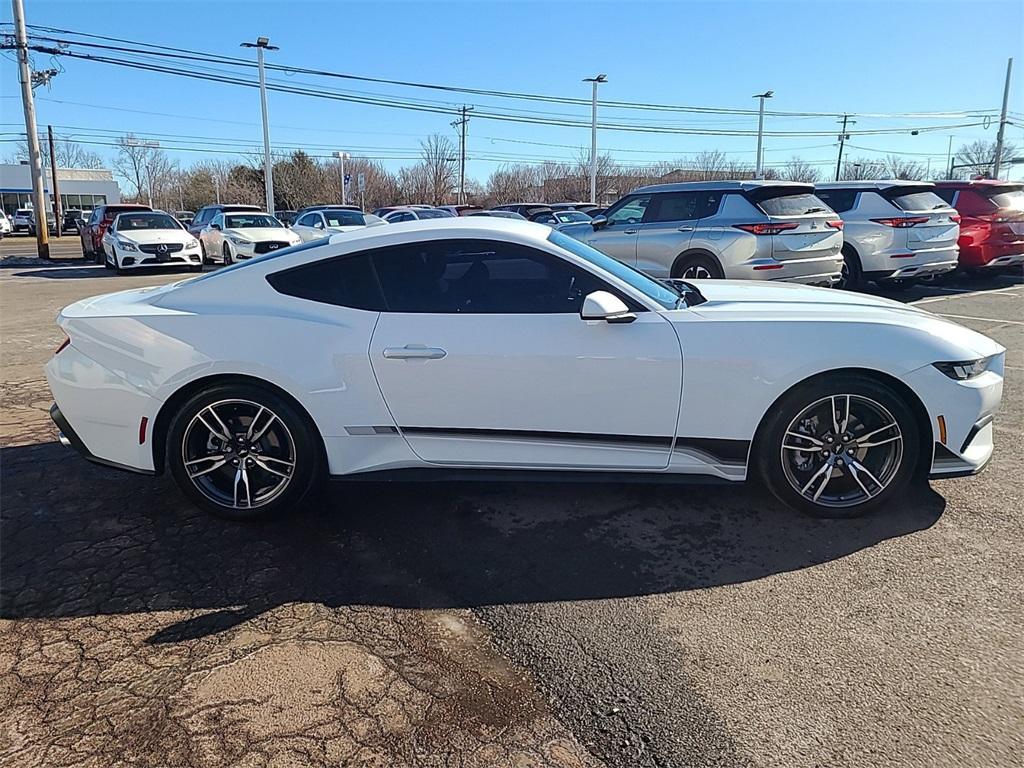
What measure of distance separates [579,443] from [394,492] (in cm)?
122

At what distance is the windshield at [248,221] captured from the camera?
17.8m

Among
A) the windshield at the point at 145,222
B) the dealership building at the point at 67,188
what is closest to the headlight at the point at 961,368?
the windshield at the point at 145,222

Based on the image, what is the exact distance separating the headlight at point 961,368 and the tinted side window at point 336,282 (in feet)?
9.35

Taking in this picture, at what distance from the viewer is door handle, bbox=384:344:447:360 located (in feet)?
11.5

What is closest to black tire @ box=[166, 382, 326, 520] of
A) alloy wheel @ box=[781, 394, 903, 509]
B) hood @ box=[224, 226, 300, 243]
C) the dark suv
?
alloy wheel @ box=[781, 394, 903, 509]

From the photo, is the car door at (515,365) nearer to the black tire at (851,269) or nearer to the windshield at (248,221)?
the black tire at (851,269)

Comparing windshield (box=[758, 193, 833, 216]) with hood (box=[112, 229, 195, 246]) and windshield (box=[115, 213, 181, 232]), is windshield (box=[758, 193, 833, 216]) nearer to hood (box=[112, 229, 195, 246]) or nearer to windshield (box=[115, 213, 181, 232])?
hood (box=[112, 229, 195, 246])

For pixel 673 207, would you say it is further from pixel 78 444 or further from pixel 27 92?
pixel 27 92

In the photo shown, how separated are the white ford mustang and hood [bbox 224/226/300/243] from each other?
553 inches

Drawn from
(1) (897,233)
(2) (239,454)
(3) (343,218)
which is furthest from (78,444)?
(3) (343,218)

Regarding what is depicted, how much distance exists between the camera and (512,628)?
9.21ft

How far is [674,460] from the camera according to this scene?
3592mm

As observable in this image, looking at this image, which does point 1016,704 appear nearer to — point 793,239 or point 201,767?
point 201,767

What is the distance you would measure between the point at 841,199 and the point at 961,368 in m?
8.86
